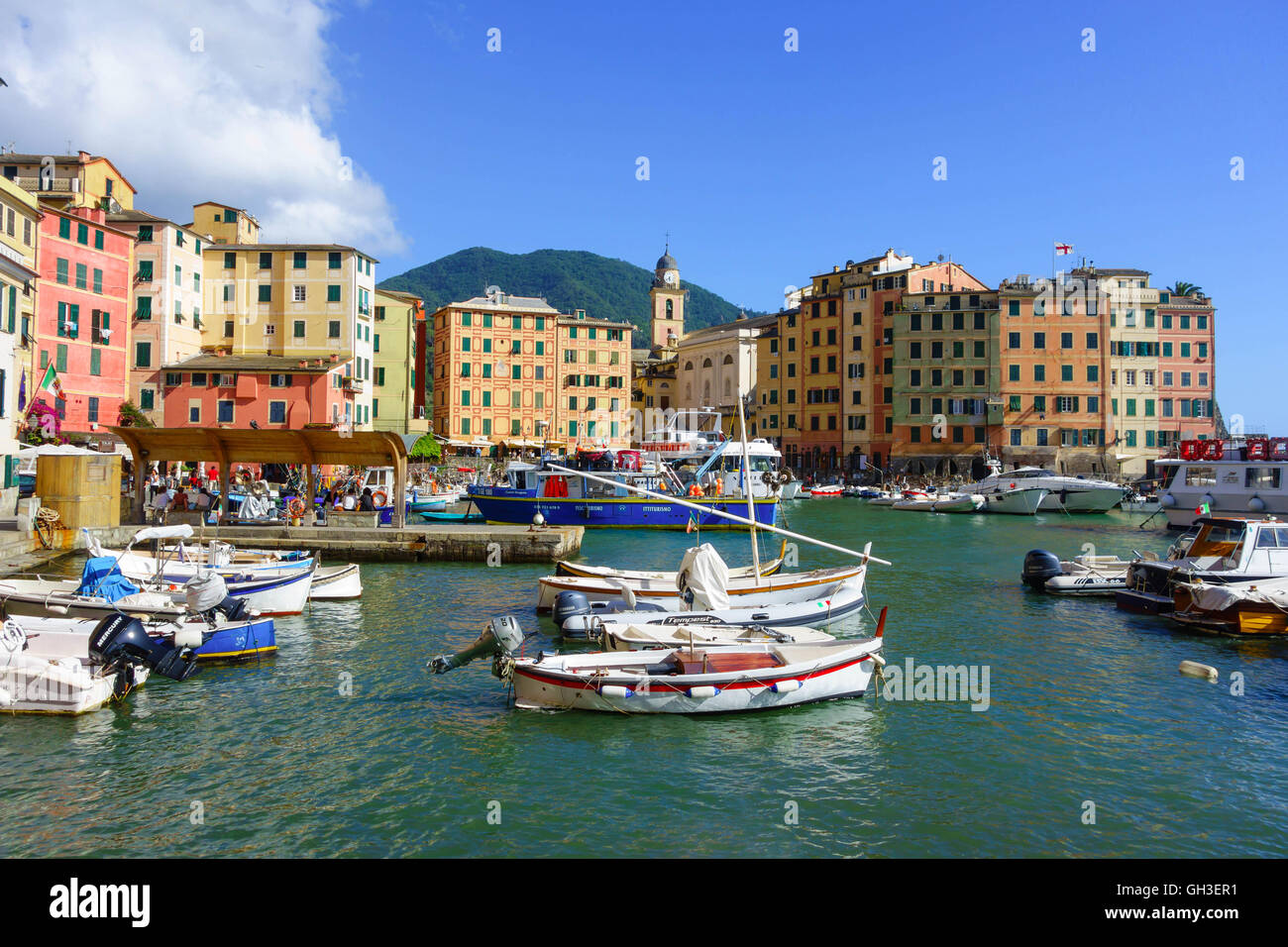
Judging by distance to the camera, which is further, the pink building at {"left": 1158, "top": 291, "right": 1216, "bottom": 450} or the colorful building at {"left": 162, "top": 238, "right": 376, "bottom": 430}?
the pink building at {"left": 1158, "top": 291, "right": 1216, "bottom": 450}

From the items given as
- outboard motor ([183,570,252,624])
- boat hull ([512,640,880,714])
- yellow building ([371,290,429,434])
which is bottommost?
boat hull ([512,640,880,714])

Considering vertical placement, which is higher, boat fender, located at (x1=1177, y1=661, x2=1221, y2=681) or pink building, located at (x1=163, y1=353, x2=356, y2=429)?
pink building, located at (x1=163, y1=353, x2=356, y2=429)

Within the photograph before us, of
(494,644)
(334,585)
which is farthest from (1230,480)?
(494,644)

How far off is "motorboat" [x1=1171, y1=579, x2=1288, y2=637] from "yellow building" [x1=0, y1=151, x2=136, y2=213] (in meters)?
60.7

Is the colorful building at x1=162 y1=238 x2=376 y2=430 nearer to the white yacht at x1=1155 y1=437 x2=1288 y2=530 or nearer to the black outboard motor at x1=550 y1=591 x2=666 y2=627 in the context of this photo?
the black outboard motor at x1=550 y1=591 x2=666 y2=627

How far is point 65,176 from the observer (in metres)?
56.9

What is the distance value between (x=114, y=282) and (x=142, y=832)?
50556mm

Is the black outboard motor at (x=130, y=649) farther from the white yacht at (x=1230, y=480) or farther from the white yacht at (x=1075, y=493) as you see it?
the white yacht at (x=1075, y=493)

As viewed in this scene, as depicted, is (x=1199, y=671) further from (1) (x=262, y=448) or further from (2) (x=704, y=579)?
(1) (x=262, y=448)

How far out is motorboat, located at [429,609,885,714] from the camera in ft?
46.5

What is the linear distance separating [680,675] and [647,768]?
2.24 meters

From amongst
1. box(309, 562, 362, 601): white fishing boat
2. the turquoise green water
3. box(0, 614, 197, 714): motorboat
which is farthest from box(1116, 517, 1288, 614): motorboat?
box(0, 614, 197, 714): motorboat

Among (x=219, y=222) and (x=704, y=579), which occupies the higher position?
(x=219, y=222)
